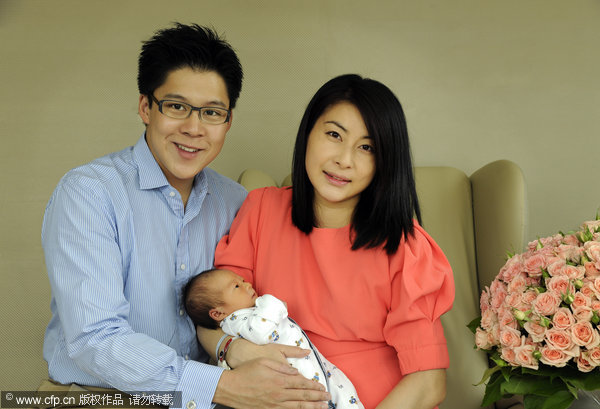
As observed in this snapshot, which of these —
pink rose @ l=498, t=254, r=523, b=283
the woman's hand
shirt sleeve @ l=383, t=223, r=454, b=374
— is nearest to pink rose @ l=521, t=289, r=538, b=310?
pink rose @ l=498, t=254, r=523, b=283

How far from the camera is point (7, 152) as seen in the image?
2.52 metres

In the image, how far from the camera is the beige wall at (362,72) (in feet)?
8.30

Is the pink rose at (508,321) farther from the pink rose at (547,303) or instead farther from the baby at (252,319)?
the baby at (252,319)

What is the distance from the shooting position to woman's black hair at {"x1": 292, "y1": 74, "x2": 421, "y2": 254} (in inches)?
63.0

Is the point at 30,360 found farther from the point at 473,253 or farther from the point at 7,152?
the point at 473,253

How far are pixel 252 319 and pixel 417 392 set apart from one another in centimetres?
51

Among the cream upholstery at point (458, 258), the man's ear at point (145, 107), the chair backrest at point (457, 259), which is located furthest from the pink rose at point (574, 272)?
the man's ear at point (145, 107)

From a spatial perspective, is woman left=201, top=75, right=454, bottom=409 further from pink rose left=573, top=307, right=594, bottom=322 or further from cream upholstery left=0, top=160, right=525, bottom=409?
cream upholstery left=0, top=160, right=525, bottom=409

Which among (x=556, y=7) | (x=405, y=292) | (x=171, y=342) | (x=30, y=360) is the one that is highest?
(x=556, y=7)

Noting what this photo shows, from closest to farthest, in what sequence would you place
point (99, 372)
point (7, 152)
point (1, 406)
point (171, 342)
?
point (99, 372) → point (171, 342) → point (1, 406) → point (7, 152)

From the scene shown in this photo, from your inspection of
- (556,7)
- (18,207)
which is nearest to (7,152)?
(18,207)

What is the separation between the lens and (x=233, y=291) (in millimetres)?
1651

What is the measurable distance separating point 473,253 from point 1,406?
1.93 meters

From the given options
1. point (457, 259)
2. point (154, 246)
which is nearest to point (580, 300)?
point (457, 259)
